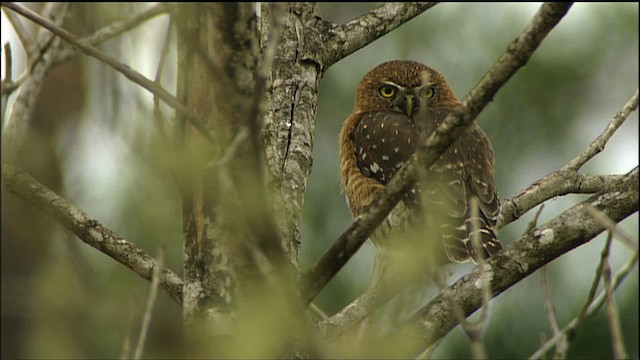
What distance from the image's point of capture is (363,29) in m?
3.98

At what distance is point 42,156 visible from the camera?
3.91 metres

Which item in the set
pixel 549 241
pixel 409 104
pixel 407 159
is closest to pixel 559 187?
pixel 549 241

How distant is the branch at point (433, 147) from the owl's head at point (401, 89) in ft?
9.97

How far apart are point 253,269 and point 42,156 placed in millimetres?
1776

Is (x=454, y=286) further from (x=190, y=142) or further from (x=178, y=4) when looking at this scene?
(x=178, y=4)

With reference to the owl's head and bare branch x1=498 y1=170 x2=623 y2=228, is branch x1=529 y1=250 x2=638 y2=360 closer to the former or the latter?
bare branch x1=498 y1=170 x2=623 y2=228

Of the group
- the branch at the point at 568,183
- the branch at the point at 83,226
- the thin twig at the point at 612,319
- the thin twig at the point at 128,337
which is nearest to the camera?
the thin twig at the point at 612,319

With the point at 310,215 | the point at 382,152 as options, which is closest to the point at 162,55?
the point at 382,152

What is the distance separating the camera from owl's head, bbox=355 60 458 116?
574 centimetres

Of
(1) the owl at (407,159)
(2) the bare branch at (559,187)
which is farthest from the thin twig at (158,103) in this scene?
(2) the bare branch at (559,187)

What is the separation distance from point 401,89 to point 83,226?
10.1 ft

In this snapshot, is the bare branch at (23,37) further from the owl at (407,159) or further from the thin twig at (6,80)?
the owl at (407,159)

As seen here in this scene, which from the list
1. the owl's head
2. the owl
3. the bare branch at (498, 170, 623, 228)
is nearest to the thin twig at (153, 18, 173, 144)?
the owl

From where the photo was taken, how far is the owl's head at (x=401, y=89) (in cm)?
574
